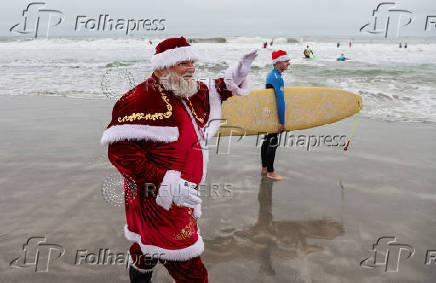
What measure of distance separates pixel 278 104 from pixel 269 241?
2.07 metres

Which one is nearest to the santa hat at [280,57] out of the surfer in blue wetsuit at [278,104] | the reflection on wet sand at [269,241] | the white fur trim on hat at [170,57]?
the surfer in blue wetsuit at [278,104]

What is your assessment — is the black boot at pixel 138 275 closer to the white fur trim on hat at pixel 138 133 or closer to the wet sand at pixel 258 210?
the wet sand at pixel 258 210

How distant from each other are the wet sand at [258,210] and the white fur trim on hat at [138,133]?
148cm

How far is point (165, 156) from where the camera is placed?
171cm

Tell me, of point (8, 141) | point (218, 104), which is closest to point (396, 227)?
point (218, 104)

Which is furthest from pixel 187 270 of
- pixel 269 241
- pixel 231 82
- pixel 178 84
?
pixel 269 241

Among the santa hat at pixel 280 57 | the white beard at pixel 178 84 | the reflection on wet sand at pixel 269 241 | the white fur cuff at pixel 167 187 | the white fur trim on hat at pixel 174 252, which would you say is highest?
the santa hat at pixel 280 57

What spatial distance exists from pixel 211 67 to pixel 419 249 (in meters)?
15.7

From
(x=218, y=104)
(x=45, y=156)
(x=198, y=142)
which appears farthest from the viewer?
(x=45, y=156)

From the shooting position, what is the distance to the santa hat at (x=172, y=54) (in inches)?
71.0

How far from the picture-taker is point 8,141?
5828 mm

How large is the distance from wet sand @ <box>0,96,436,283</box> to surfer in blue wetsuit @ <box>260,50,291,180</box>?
22 centimetres

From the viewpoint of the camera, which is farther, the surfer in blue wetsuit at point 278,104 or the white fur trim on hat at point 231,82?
the surfer in blue wetsuit at point 278,104

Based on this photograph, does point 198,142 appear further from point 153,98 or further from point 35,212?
point 35,212
